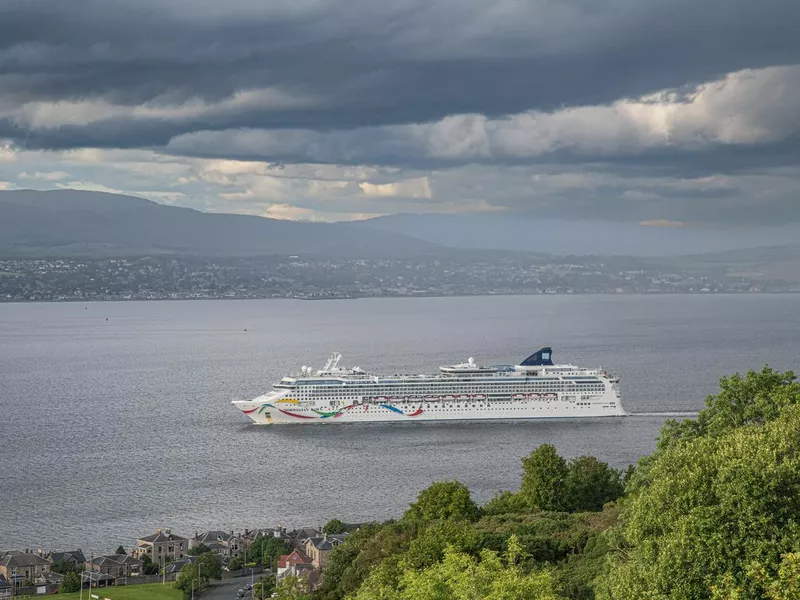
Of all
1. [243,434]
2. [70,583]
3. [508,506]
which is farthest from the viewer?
[243,434]

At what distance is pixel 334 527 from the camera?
37.3 m

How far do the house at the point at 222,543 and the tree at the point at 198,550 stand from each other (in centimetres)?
27

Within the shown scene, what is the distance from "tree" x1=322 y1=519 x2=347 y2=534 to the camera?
37.2 meters

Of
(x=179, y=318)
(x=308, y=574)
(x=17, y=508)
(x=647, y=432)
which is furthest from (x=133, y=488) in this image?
(x=179, y=318)

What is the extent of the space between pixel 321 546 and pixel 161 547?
572 centimetres

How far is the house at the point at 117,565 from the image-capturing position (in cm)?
3444

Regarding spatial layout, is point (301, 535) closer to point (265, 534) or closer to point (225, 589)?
point (265, 534)

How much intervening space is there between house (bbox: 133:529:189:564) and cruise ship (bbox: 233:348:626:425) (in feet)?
99.6

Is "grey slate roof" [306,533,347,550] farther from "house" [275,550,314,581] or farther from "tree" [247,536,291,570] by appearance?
"tree" [247,536,291,570]

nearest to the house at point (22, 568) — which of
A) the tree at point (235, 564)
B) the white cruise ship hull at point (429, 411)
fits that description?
the tree at point (235, 564)

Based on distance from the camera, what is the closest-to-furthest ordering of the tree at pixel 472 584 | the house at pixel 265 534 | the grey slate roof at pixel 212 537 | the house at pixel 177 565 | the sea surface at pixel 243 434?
the tree at pixel 472 584, the house at pixel 177 565, the house at pixel 265 534, the grey slate roof at pixel 212 537, the sea surface at pixel 243 434

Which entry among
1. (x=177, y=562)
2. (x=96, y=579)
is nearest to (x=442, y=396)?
(x=177, y=562)

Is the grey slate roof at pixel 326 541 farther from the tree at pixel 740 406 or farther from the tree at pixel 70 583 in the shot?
the tree at pixel 740 406

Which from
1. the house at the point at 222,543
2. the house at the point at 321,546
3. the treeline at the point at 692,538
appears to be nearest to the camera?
the treeline at the point at 692,538
